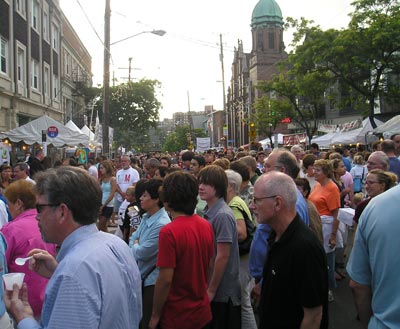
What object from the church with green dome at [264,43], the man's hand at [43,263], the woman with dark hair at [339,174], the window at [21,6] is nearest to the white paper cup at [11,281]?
the man's hand at [43,263]

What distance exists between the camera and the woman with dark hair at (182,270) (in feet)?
10.7

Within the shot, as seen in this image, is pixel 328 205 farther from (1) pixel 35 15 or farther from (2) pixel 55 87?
(2) pixel 55 87

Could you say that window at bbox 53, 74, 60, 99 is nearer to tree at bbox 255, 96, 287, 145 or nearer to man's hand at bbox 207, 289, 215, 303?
tree at bbox 255, 96, 287, 145

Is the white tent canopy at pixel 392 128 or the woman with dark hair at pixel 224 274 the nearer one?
the woman with dark hair at pixel 224 274

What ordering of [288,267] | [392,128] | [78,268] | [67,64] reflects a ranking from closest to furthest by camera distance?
[78,268], [288,267], [392,128], [67,64]

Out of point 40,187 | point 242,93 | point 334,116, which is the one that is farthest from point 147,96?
point 40,187

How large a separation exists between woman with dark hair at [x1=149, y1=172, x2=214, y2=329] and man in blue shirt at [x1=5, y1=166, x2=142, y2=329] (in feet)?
2.97

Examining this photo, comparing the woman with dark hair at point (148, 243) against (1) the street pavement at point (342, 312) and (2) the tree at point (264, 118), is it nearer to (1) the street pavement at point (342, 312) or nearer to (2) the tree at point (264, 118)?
(1) the street pavement at point (342, 312)

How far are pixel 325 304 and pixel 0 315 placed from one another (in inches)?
92.5

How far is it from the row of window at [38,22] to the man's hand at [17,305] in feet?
74.1

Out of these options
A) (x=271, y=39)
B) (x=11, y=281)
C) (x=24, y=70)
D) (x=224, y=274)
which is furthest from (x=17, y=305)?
(x=271, y=39)

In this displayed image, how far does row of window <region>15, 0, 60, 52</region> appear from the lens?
22.6 meters

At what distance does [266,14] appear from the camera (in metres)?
77.0

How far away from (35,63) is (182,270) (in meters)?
25.1
